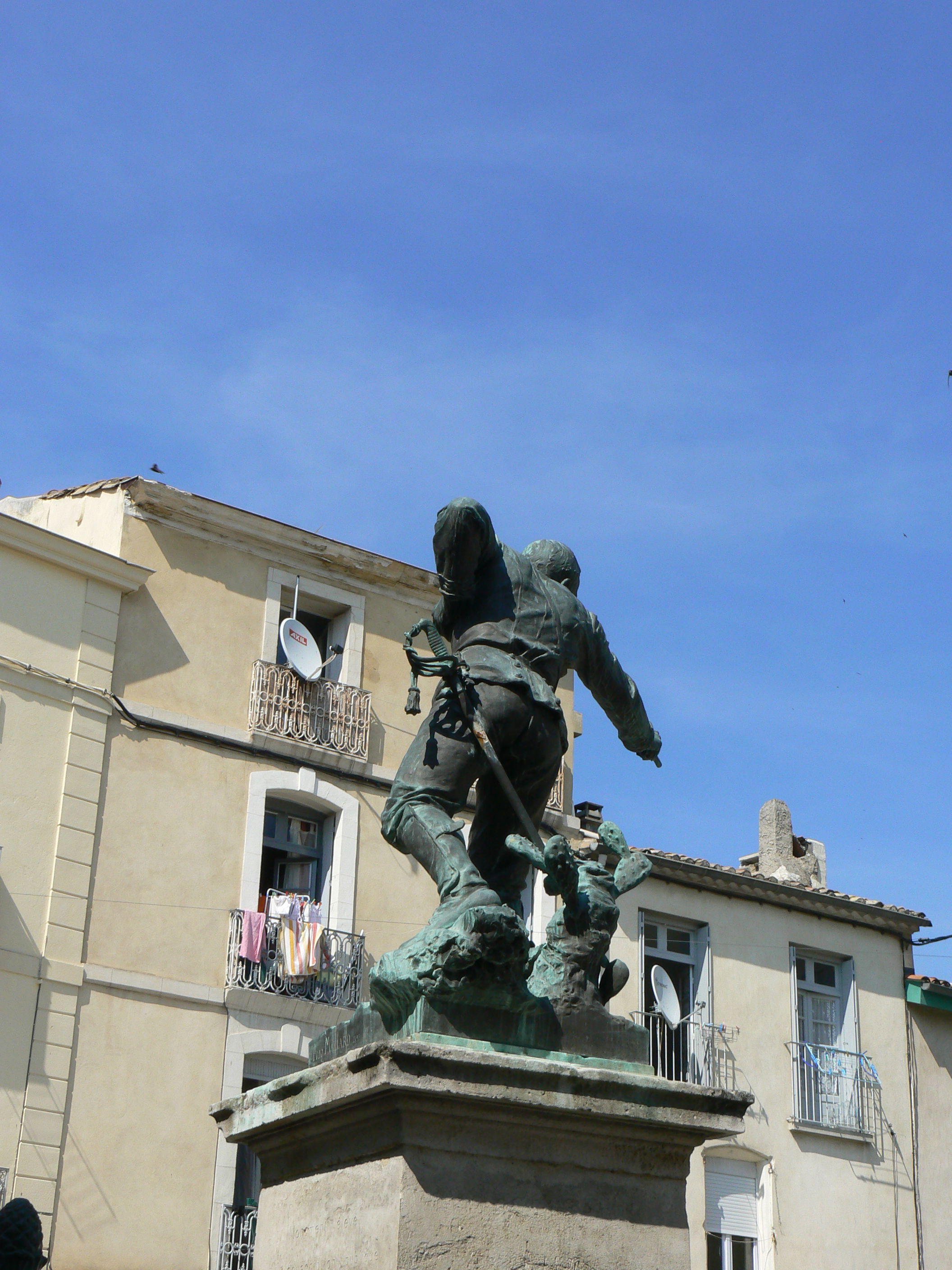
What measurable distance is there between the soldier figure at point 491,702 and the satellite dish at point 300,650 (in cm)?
1549

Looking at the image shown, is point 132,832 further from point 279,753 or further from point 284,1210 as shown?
point 284,1210

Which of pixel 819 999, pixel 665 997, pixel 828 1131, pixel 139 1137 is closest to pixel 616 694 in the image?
pixel 139 1137

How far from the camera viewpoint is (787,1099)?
23.2m

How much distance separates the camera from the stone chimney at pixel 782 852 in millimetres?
27016

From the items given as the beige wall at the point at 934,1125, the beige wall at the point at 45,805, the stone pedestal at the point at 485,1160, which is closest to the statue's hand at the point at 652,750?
the stone pedestal at the point at 485,1160

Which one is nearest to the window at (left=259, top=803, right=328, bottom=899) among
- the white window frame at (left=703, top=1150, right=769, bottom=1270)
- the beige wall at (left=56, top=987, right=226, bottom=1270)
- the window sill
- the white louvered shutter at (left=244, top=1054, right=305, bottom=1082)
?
the white louvered shutter at (left=244, top=1054, right=305, bottom=1082)

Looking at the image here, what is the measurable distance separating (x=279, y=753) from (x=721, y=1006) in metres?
6.90

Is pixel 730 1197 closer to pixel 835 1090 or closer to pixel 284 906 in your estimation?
pixel 835 1090

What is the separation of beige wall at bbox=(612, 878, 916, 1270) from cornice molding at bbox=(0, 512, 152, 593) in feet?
25.1

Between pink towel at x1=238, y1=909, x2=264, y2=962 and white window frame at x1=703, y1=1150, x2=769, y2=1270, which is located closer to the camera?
pink towel at x1=238, y1=909, x2=264, y2=962

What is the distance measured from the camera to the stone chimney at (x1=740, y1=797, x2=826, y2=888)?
1064 inches

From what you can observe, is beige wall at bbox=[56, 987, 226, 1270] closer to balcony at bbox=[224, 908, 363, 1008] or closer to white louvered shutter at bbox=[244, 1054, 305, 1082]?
white louvered shutter at bbox=[244, 1054, 305, 1082]

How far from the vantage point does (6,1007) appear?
18219 millimetres

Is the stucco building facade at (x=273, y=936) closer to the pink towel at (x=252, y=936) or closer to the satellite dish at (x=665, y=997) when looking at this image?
the pink towel at (x=252, y=936)
